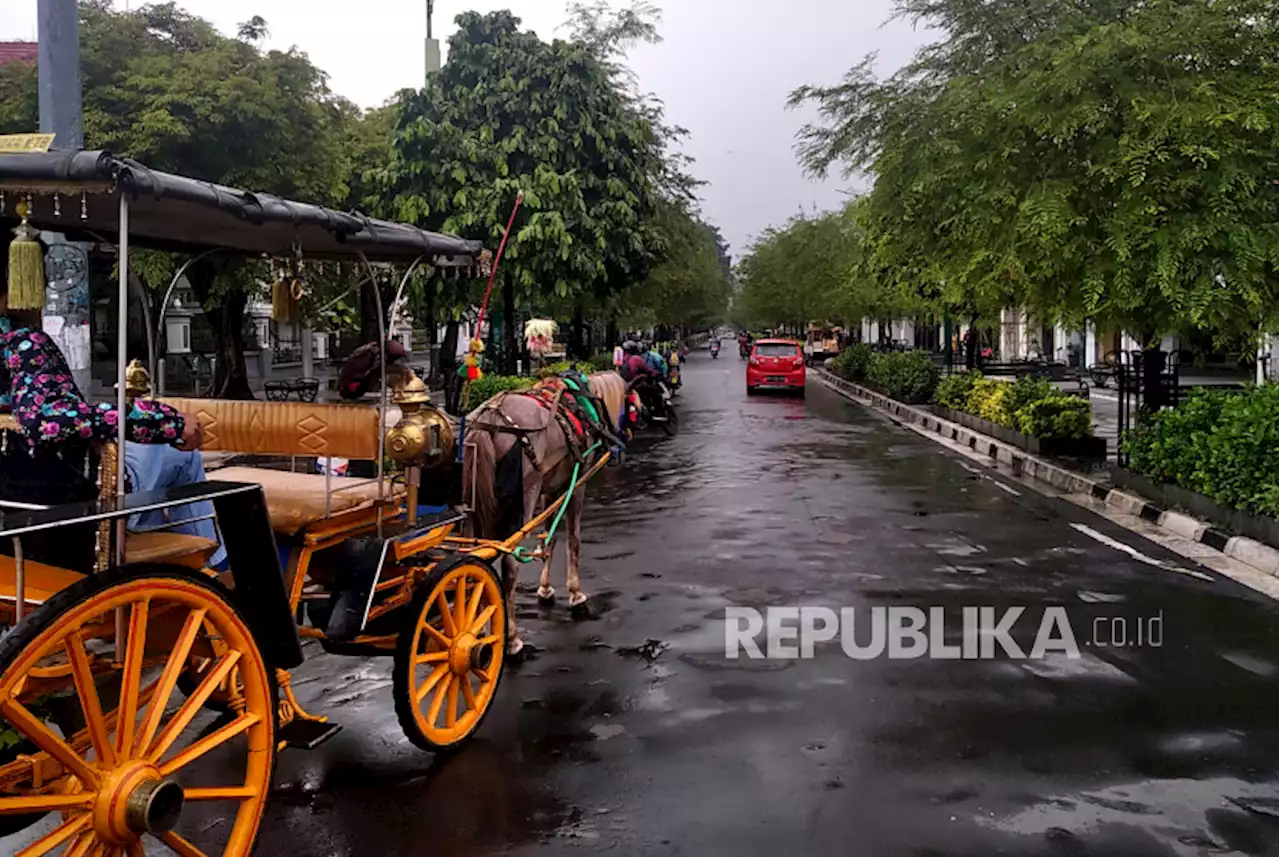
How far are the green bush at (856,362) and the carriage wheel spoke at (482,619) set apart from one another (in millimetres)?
29003

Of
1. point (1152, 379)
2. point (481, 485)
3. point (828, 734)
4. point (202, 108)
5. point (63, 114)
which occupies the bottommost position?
point (828, 734)

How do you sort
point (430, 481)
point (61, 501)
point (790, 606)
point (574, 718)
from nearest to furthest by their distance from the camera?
point (61, 501) → point (574, 718) → point (430, 481) → point (790, 606)

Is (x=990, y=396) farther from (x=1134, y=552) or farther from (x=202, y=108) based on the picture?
(x=202, y=108)

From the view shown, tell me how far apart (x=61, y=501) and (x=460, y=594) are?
190cm

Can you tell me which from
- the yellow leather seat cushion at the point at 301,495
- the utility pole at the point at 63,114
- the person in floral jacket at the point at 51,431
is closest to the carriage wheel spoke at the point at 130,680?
the person in floral jacket at the point at 51,431

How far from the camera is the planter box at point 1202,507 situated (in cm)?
878

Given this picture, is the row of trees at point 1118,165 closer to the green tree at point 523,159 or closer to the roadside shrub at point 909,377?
the green tree at point 523,159

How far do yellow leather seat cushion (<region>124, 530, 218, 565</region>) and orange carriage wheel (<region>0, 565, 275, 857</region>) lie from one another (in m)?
0.19

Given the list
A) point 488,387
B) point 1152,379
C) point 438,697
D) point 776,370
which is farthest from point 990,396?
point 438,697

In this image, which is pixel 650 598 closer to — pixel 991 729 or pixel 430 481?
pixel 430 481

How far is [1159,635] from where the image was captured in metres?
6.72

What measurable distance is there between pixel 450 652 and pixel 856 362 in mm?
32314

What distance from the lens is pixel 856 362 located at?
118ft

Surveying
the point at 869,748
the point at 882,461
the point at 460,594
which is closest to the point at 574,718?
the point at 460,594
